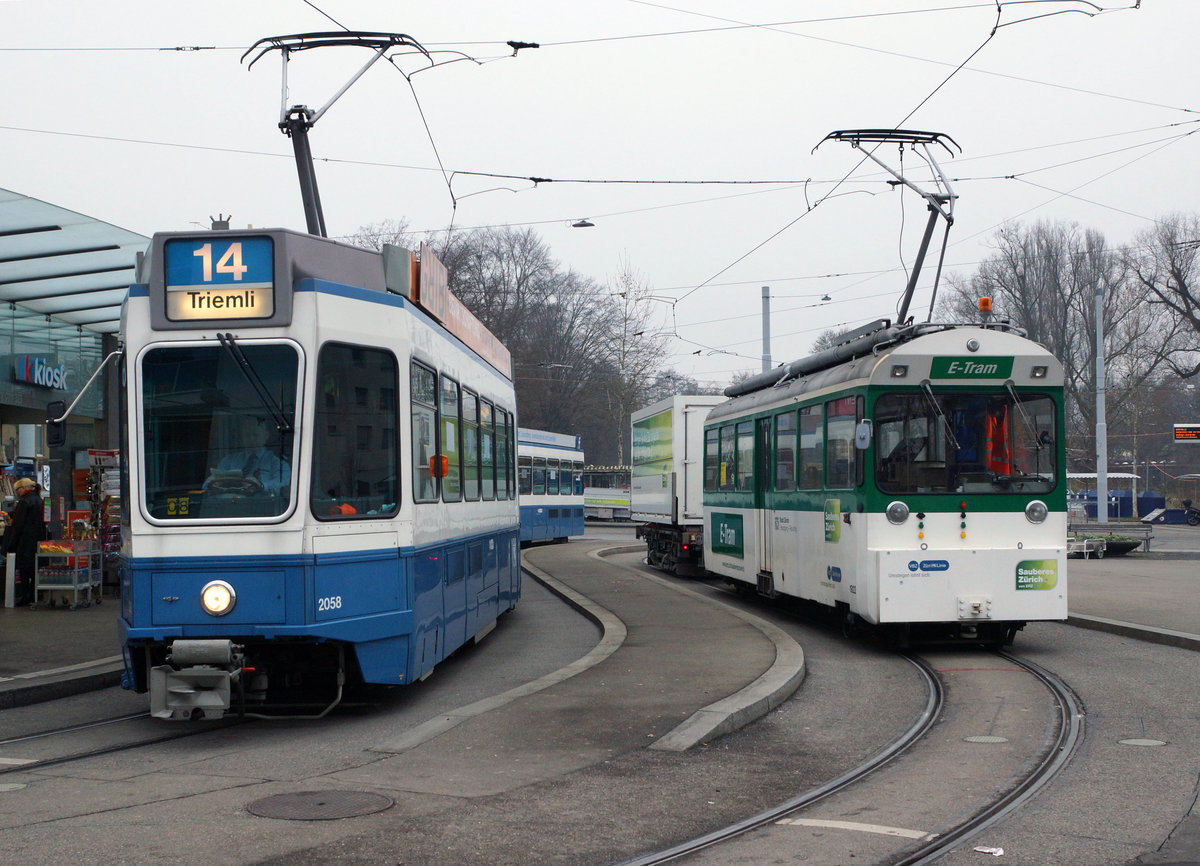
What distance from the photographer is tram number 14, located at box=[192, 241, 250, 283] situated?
8.11 meters

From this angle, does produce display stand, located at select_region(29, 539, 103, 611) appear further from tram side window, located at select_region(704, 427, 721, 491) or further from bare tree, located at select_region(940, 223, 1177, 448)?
bare tree, located at select_region(940, 223, 1177, 448)

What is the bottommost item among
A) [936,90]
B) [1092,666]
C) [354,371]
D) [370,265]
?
[1092,666]

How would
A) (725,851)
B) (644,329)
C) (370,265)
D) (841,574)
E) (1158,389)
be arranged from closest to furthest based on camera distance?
(725,851)
(370,265)
(841,574)
(644,329)
(1158,389)

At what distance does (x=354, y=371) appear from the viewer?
8.31m

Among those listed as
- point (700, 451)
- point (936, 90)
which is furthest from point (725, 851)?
point (700, 451)

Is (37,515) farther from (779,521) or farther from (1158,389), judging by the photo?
(1158,389)

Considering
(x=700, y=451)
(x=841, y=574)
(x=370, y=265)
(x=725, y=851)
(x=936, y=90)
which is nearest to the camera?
(x=725, y=851)

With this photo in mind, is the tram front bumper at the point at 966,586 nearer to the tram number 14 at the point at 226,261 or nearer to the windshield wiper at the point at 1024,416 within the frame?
the windshield wiper at the point at 1024,416

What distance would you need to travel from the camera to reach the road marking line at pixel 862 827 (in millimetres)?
5645

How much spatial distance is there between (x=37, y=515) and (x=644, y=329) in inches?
1436

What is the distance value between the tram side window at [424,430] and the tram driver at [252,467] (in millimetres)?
1037

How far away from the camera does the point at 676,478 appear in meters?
24.5

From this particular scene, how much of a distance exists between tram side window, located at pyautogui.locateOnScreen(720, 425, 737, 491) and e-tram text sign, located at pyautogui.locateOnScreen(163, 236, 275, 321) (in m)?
10.3

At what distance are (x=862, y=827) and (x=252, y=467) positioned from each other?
4.35 meters
